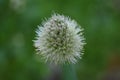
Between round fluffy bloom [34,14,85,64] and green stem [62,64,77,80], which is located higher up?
round fluffy bloom [34,14,85,64]

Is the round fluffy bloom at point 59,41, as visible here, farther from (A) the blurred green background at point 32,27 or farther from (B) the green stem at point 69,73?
(A) the blurred green background at point 32,27

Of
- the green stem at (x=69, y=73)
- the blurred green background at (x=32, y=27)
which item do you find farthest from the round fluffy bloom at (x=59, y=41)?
the blurred green background at (x=32, y=27)

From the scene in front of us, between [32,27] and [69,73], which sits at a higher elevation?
[32,27]

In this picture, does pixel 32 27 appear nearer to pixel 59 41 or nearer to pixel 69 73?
pixel 59 41

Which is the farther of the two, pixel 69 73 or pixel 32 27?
pixel 32 27

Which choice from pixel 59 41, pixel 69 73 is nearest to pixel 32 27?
pixel 59 41

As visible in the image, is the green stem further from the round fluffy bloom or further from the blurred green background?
the blurred green background

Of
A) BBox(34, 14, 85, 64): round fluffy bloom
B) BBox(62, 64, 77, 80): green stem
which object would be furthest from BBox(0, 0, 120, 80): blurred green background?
BBox(62, 64, 77, 80): green stem
